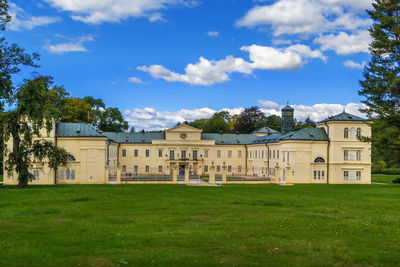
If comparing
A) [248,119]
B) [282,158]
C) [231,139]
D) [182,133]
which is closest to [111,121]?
[182,133]

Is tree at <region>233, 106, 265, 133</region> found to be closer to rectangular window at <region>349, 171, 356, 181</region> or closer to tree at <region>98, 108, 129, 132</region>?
tree at <region>98, 108, 129, 132</region>

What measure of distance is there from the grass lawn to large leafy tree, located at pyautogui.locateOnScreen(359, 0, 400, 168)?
647 inches

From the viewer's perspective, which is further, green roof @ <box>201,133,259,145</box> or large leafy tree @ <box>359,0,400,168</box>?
green roof @ <box>201,133,259,145</box>

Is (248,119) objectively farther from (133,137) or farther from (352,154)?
(352,154)

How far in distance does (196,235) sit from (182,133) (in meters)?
53.2

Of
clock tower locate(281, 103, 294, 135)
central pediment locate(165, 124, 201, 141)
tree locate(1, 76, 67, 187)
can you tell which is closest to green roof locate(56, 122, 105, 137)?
tree locate(1, 76, 67, 187)

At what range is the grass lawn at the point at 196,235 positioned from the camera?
1088 centimetres

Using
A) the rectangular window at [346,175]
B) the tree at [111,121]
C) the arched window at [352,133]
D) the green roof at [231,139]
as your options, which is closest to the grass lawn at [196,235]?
the rectangular window at [346,175]

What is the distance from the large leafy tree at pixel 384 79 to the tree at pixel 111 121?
5448 cm

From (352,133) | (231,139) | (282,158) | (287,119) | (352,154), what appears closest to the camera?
(352,133)

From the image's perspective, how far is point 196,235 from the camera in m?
13.8

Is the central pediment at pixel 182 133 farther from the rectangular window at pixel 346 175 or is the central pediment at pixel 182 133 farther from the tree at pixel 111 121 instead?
the rectangular window at pixel 346 175

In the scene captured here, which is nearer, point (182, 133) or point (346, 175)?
point (346, 175)

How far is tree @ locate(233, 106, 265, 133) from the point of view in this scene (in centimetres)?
9388
